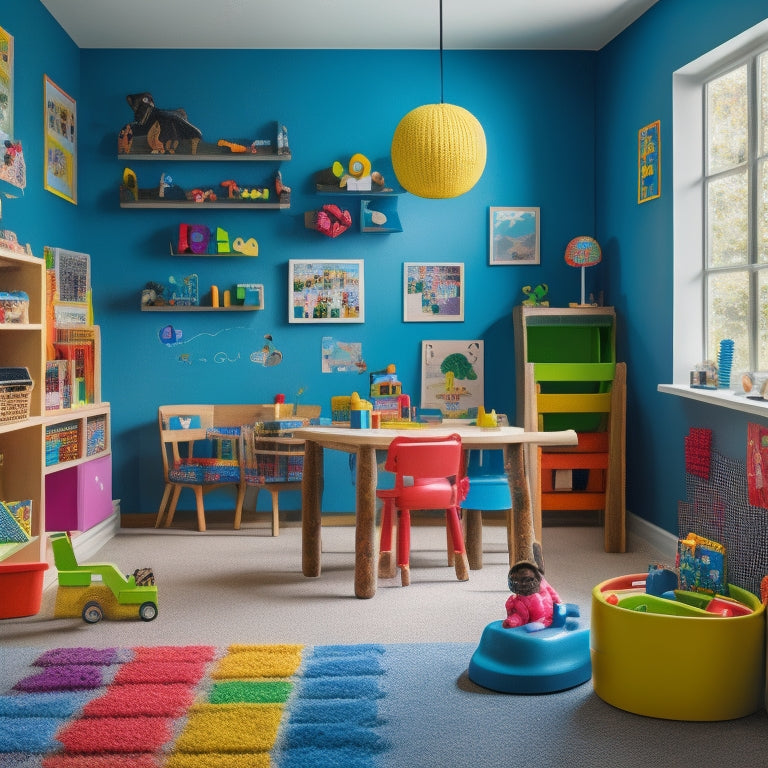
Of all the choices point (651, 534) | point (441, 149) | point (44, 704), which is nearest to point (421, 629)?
point (44, 704)

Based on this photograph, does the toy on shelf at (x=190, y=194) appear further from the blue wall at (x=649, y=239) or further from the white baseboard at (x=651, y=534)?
the white baseboard at (x=651, y=534)

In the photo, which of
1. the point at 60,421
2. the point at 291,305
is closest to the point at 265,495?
the point at 291,305

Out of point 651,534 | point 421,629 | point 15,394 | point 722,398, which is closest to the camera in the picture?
point 421,629

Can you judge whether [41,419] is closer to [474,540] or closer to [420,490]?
[420,490]

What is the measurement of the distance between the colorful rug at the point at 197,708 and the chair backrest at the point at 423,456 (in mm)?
829

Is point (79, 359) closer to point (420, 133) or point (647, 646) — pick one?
point (420, 133)

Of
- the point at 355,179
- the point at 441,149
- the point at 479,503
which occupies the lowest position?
the point at 479,503

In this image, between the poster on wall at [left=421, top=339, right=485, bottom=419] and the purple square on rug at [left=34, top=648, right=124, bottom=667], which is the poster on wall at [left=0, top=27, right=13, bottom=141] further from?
the poster on wall at [left=421, top=339, right=485, bottom=419]

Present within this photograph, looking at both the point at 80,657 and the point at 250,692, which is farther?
the point at 80,657

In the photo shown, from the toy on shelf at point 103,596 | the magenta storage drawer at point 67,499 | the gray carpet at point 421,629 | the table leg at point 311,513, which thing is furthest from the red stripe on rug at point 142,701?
the magenta storage drawer at point 67,499

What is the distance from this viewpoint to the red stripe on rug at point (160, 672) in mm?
2941

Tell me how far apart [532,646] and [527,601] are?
152 mm

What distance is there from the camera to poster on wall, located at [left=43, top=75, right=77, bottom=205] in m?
4.95

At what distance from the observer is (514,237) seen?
571 cm
